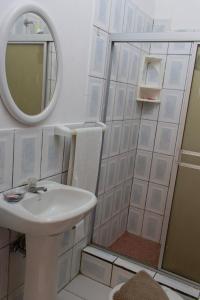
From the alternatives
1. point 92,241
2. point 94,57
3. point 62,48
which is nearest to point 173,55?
point 94,57

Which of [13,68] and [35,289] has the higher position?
[13,68]

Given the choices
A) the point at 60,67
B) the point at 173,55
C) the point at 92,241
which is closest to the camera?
the point at 60,67

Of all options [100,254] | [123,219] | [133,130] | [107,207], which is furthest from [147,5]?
[100,254]

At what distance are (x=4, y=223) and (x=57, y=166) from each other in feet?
1.68

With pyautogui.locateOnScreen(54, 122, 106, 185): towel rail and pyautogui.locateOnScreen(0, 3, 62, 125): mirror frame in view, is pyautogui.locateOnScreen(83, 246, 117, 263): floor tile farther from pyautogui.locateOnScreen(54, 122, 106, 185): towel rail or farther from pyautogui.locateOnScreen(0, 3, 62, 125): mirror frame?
pyautogui.locateOnScreen(0, 3, 62, 125): mirror frame

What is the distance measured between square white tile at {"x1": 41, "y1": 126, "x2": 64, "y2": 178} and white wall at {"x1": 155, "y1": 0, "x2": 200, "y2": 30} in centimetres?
158

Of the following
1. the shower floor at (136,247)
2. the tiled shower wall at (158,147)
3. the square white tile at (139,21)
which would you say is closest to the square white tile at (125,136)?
the tiled shower wall at (158,147)

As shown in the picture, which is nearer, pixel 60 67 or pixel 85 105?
pixel 60 67

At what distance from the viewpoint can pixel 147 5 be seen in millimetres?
2412

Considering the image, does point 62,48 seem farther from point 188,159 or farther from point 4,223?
point 188,159

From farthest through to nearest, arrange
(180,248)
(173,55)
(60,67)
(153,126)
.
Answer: (153,126), (173,55), (180,248), (60,67)

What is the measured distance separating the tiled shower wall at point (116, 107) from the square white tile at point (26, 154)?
1.80ft

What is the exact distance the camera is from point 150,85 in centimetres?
257

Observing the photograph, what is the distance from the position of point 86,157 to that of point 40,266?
68 cm
